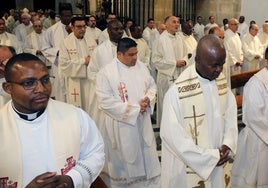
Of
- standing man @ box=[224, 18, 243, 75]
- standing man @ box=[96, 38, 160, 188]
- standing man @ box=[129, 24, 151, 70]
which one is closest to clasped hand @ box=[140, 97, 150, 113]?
standing man @ box=[96, 38, 160, 188]

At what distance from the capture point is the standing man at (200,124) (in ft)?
9.83

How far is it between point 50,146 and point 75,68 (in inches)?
156

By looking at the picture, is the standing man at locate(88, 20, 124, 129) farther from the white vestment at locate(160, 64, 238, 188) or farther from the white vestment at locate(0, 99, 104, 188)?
the white vestment at locate(0, 99, 104, 188)

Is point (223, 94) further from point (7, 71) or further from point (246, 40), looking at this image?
point (246, 40)

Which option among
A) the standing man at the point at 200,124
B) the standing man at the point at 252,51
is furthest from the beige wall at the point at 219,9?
the standing man at the point at 200,124

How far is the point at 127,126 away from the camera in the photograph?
4629 millimetres

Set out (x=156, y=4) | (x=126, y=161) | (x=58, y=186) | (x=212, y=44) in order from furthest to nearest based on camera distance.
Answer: (x=156, y=4) < (x=126, y=161) < (x=212, y=44) < (x=58, y=186)

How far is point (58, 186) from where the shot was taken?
227 cm

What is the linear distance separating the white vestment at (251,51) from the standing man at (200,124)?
23.1ft

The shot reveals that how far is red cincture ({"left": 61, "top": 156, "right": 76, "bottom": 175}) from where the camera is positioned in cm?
246

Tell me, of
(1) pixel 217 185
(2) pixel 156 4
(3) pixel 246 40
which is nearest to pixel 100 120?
(1) pixel 217 185

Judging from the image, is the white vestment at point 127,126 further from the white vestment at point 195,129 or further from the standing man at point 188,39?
the standing man at point 188,39

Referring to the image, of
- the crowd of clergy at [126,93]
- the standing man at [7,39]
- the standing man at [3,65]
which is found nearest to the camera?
the crowd of clergy at [126,93]

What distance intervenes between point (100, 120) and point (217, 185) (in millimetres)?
2647
